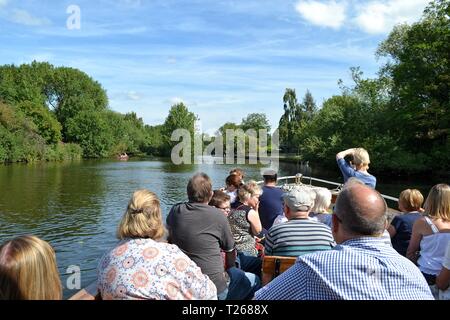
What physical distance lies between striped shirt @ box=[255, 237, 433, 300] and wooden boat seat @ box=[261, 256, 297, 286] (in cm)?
143

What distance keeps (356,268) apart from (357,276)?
0.13 feet

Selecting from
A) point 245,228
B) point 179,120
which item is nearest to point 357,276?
point 245,228

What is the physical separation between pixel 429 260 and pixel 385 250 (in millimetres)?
2261

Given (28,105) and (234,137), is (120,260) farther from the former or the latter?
(234,137)

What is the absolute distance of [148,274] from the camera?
2.82 m

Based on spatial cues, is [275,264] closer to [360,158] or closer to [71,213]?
[360,158]

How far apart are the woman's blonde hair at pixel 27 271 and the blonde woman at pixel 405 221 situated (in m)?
3.90

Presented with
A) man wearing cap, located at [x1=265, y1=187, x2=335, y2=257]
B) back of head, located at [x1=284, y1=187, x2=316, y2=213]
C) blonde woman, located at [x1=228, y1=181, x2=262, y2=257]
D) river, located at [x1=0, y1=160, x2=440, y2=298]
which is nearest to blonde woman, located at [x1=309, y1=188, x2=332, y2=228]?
blonde woman, located at [x1=228, y1=181, x2=262, y2=257]

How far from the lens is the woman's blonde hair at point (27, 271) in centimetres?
213

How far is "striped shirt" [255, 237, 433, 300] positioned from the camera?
2242 mm

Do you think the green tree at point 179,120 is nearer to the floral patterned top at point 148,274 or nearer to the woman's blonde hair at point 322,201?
the woman's blonde hair at point 322,201

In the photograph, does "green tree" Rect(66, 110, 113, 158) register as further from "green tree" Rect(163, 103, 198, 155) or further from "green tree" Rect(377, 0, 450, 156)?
"green tree" Rect(377, 0, 450, 156)

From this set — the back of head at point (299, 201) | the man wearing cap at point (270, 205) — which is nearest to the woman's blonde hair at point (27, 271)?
the back of head at point (299, 201)

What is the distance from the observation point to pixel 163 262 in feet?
9.49
